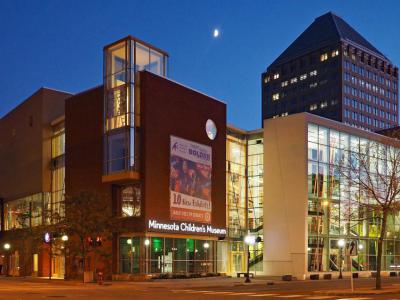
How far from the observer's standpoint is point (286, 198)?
65.0m

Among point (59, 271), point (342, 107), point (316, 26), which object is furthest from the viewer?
point (316, 26)

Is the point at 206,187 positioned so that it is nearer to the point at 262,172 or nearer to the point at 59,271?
the point at 262,172

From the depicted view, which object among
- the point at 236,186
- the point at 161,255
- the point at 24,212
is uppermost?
the point at 236,186

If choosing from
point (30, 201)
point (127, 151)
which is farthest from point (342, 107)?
point (127, 151)

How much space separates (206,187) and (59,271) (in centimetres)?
1986

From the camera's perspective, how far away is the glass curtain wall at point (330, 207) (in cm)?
6450

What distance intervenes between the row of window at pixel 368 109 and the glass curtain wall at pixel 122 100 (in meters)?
128

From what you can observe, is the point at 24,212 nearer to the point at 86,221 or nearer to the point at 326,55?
the point at 86,221

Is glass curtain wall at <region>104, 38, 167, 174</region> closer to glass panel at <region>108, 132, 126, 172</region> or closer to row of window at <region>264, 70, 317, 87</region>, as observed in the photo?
glass panel at <region>108, 132, 126, 172</region>

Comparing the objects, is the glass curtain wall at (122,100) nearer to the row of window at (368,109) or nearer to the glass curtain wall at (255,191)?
the glass curtain wall at (255,191)

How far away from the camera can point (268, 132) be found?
2670 inches

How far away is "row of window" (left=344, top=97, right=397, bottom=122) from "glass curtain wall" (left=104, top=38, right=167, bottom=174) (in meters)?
128

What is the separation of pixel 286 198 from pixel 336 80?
12006 centimetres

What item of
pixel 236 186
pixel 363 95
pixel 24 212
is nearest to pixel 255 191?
pixel 236 186
